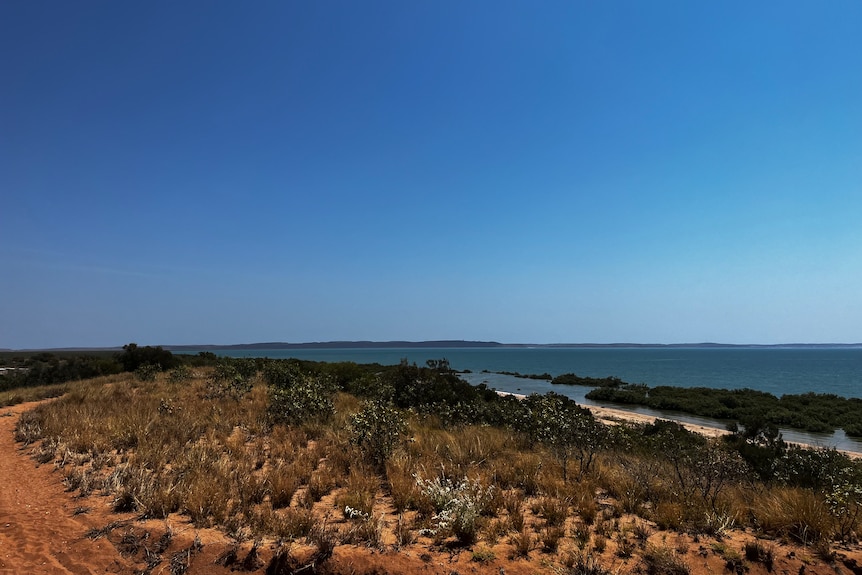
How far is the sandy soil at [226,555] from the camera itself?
4777 mm

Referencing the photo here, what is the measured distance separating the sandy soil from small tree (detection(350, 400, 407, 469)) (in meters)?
3.52

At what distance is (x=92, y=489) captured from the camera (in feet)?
23.5

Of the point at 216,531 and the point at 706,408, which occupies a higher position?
the point at 216,531

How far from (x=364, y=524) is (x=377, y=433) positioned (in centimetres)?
349

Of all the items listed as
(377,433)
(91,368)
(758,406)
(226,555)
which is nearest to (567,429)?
(377,433)

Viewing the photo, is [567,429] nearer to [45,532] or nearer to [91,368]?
[45,532]

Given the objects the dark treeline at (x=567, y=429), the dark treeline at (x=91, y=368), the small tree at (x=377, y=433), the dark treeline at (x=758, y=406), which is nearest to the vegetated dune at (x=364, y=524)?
the small tree at (x=377, y=433)

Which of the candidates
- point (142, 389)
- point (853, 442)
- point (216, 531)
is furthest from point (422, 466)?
point (853, 442)

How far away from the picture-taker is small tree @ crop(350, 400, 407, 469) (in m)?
8.80

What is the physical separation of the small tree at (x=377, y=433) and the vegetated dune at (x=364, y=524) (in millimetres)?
294

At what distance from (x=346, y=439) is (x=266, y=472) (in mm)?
2406

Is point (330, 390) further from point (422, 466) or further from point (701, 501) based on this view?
point (701, 501)

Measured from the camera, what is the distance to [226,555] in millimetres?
4992

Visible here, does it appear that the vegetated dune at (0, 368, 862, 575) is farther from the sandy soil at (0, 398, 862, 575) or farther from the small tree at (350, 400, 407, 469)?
the small tree at (350, 400, 407, 469)
